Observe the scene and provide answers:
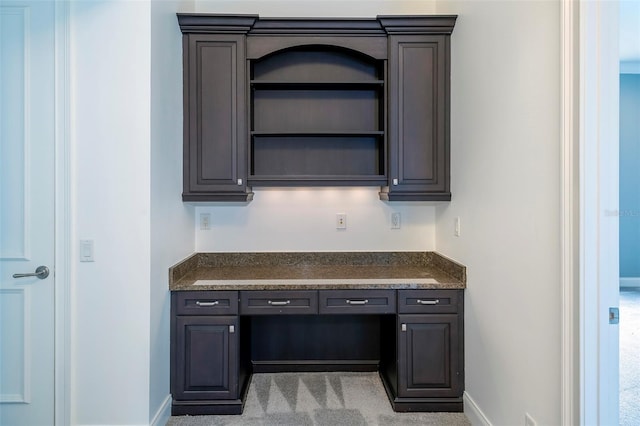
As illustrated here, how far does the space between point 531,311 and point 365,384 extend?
1435 mm

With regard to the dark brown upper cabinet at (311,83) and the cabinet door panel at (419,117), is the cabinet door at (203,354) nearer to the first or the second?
the dark brown upper cabinet at (311,83)

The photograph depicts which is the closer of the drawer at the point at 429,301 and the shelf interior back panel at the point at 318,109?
the drawer at the point at 429,301

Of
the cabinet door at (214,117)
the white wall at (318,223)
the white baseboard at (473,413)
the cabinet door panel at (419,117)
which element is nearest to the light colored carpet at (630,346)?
the white baseboard at (473,413)

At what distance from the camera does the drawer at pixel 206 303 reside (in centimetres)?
221

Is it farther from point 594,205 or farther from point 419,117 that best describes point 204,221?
point 594,205

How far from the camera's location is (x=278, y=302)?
88.2 inches

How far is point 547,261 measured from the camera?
4.82 ft

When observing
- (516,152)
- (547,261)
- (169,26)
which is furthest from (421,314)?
(169,26)

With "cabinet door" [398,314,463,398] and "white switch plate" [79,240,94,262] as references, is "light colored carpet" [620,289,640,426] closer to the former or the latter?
"cabinet door" [398,314,463,398]

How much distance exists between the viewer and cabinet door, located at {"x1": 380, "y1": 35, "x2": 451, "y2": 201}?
8.05 feet

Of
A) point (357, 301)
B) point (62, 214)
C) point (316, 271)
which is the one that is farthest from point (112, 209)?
point (357, 301)

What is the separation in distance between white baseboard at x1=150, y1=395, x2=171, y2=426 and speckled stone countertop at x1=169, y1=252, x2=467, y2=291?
68 cm

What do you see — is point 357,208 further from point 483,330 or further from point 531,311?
point 531,311

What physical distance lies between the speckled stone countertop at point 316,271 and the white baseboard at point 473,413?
69 centimetres
